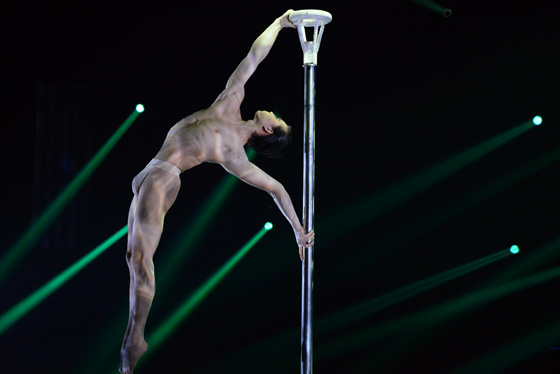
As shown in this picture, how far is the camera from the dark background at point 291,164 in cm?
447

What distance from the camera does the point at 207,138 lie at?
10.3 ft

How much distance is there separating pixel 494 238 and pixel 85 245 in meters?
3.18

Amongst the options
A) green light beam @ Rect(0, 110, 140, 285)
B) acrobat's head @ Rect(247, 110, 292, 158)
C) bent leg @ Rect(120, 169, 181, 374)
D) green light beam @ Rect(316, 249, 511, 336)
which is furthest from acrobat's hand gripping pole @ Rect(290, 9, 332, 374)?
green light beam @ Rect(0, 110, 140, 285)

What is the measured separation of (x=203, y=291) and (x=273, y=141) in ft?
5.75

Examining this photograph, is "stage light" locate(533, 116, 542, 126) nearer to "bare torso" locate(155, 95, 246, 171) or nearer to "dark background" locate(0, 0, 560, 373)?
"dark background" locate(0, 0, 560, 373)

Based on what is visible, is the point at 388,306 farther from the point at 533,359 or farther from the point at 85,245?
the point at 85,245

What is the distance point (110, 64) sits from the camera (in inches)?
183

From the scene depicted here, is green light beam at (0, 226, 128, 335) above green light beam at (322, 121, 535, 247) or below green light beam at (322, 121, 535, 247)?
below

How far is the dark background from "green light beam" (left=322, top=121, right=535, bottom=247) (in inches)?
1.0

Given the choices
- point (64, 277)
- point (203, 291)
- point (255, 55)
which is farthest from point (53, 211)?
point (255, 55)

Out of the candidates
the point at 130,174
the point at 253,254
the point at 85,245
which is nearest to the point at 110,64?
the point at 130,174

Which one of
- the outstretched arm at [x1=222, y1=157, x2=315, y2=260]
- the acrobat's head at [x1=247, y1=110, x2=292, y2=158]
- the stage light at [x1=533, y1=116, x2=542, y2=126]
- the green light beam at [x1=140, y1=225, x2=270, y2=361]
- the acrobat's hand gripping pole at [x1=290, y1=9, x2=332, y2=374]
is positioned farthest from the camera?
the green light beam at [x1=140, y1=225, x2=270, y2=361]

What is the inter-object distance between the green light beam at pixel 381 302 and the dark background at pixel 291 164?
1.9 inches

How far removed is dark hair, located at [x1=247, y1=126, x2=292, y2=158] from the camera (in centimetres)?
335
